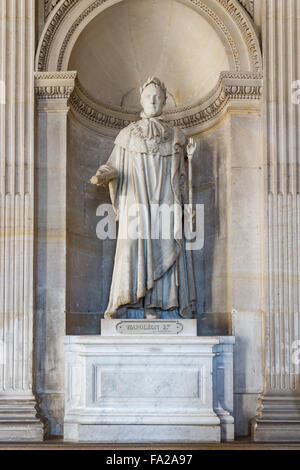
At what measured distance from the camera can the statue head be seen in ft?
25.0

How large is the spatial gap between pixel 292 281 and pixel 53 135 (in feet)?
9.98

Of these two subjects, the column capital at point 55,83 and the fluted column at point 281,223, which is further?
the column capital at point 55,83

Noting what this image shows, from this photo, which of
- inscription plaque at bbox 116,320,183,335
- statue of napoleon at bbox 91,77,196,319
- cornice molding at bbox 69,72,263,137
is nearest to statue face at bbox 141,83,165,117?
statue of napoleon at bbox 91,77,196,319

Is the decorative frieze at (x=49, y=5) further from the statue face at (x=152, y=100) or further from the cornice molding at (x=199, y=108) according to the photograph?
the statue face at (x=152, y=100)

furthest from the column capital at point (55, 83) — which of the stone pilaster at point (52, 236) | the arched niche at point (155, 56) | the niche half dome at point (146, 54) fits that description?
the niche half dome at point (146, 54)

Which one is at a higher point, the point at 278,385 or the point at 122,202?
the point at 122,202

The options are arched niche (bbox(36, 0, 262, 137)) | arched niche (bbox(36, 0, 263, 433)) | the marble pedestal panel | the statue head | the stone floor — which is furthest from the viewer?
arched niche (bbox(36, 0, 262, 137))

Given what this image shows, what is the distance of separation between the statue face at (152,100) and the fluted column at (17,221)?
4.08ft

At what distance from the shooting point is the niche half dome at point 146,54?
26.9 ft

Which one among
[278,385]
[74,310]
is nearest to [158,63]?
[74,310]

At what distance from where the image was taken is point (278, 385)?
7.20 meters

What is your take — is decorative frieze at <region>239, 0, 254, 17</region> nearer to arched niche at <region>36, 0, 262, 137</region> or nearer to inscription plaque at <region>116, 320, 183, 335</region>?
arched niche at <region>36, 0, 262, 137</region>

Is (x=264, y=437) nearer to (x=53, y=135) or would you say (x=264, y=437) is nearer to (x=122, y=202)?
(x=122, y=202)

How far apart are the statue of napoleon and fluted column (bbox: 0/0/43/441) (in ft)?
2.83
